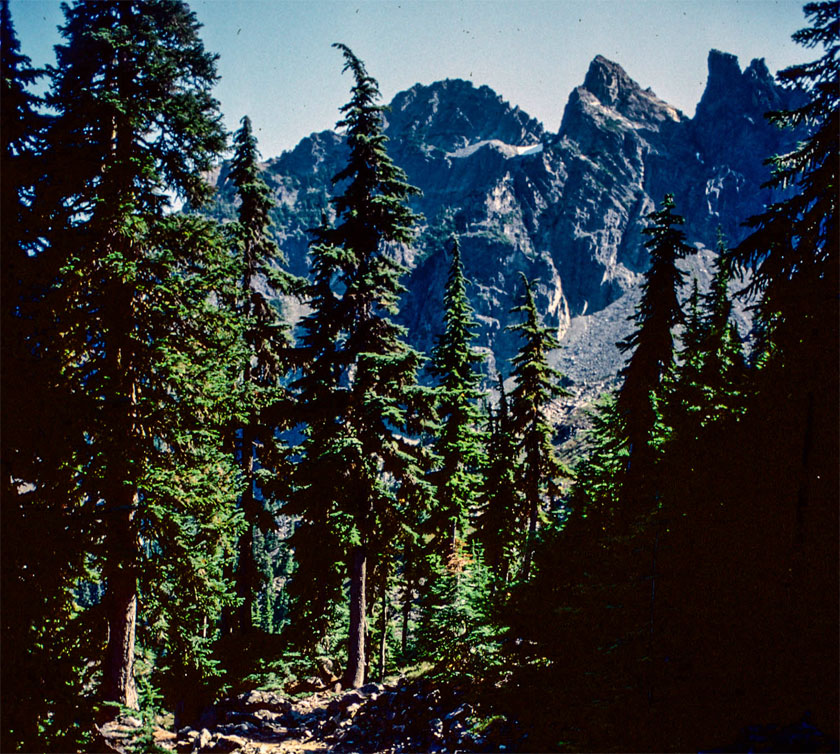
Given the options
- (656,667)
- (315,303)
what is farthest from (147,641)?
(656,667)

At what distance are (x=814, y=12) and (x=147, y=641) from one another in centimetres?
1908

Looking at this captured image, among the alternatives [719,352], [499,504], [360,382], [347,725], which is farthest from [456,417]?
[719,352]

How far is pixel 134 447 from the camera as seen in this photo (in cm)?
962

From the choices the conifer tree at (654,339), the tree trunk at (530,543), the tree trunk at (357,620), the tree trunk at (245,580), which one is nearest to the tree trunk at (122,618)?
the tree trunk at (357,620)

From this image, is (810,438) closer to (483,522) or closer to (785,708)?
(785,708)

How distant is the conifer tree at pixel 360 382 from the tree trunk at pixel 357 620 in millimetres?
30

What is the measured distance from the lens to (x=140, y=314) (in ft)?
33.0

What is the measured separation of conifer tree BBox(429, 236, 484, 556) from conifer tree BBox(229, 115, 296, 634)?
25.2 ft

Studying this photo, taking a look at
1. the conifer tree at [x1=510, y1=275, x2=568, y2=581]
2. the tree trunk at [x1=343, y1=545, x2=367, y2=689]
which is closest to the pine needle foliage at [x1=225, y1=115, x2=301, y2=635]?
the tree trunk at [x1=343, y1=545, x2=367, y2=689]

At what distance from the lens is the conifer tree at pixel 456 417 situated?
22.9 m

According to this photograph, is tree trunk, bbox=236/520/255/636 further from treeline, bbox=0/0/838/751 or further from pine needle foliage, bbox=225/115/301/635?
treeline, bbox=0/0/838/751

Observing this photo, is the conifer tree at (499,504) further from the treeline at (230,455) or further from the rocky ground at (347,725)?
the rocky ground at (347,725)

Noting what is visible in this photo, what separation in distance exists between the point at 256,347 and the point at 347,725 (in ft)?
42.0

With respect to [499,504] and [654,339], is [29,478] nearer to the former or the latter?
[654,339]
